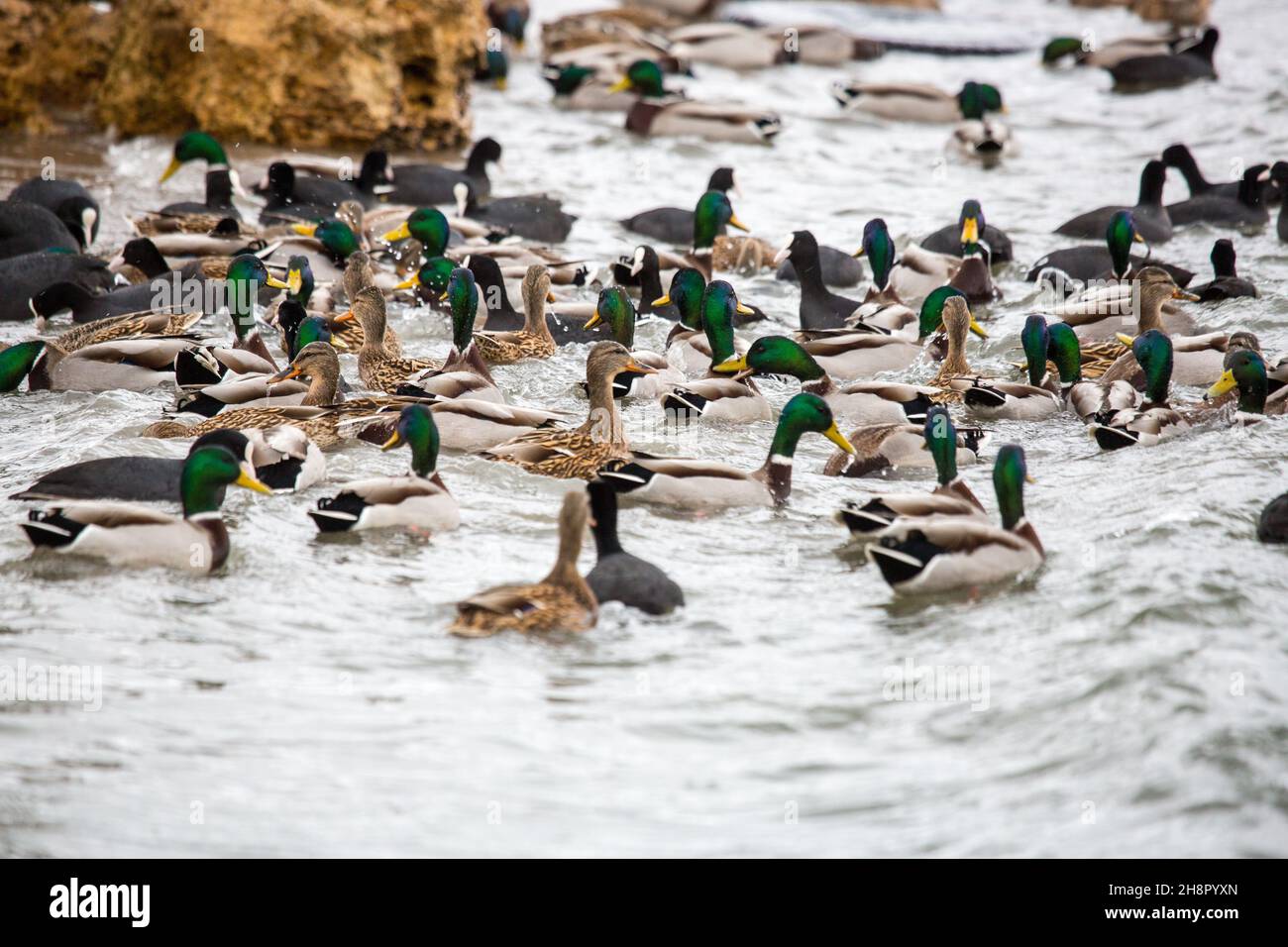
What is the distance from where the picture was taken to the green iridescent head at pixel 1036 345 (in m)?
9.07

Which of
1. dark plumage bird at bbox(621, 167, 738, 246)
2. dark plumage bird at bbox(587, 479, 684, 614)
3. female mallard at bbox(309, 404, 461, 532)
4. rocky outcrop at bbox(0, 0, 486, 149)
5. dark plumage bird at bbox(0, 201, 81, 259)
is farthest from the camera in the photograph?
rocky outcrop at bbox(0, 0, 486, 149)

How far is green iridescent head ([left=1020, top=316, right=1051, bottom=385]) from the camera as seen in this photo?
29.8ft

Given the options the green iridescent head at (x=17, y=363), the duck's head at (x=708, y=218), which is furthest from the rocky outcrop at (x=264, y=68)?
the green iridescent head at (x=17, y=363)

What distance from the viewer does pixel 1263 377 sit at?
813 centimetres

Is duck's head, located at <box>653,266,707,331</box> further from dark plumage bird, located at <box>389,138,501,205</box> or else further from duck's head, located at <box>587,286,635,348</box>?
dark plumage bird, located at <box>389,138,501,205</box>

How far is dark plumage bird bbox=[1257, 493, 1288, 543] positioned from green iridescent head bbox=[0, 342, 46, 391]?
630 cm

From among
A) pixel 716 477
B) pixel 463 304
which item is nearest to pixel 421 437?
pixel 716 477

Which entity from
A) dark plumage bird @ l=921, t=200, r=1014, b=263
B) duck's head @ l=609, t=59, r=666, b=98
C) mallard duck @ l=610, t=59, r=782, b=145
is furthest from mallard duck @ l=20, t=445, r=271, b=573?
duck's head @ l=609, t=59, r=666, b=98

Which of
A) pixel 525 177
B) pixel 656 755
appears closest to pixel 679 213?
pixel 525 177

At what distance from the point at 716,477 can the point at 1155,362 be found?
2677mm

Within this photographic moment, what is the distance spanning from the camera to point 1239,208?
1302 cm

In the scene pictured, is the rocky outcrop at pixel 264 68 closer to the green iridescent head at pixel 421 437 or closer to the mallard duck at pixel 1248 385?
the green iridescent head at pixel 421 437
